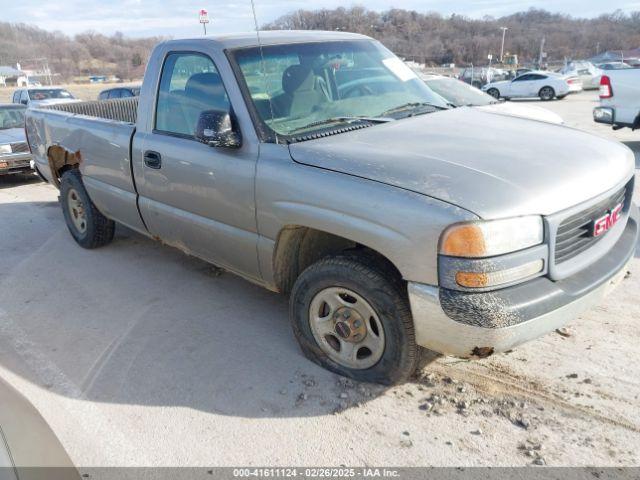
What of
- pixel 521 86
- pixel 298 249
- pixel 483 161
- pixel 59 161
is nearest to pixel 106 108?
pixel 59 161

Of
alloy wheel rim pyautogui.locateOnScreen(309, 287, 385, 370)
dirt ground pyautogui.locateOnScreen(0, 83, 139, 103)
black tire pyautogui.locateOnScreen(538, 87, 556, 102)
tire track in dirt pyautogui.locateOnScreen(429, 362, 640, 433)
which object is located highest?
dirt ground pyautogui.locateOnScreen(0, 83, 139, 103)

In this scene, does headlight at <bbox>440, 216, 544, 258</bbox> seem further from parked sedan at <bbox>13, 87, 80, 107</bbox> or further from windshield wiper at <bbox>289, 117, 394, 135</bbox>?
parked sedan at <bbox>13, 87, 80, 107</bbox>

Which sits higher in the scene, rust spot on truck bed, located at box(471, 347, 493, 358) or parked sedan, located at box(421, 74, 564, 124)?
parked sedan, located at box(421, 74, 564, 124)

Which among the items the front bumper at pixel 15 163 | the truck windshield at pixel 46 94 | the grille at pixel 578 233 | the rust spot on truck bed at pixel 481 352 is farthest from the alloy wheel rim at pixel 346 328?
the truck windshield at pixel 46 94

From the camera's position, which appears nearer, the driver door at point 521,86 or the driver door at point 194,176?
the driver door at point 194,176

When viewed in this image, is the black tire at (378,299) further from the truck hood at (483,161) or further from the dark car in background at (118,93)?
the dark car in background at (118,93)

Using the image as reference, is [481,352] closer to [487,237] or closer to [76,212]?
[487,237]

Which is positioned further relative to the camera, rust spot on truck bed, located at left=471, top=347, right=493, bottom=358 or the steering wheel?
the steering wheel

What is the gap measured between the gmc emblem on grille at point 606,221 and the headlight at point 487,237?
1.91 feet

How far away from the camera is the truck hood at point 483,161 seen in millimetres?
2498

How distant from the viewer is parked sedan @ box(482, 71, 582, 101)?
24.5 meters

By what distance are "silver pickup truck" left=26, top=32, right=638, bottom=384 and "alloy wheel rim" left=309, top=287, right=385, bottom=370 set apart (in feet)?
0.04

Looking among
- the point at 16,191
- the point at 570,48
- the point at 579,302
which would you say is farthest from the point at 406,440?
the point at 570,48

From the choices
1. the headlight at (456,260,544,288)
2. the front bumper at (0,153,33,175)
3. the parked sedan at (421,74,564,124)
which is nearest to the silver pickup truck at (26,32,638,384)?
the headlight at (456,260,544,288)
